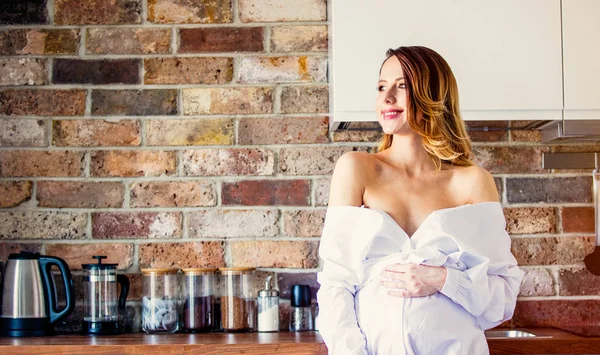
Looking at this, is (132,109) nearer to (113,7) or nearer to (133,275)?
(113,7)

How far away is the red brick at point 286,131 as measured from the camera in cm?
264

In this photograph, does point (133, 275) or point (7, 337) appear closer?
point (7, 337)

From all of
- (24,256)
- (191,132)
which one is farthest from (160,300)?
(191,132)

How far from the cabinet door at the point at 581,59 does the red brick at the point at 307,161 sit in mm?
741

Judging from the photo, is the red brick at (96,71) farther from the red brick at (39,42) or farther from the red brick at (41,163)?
the red brick at (41,163)

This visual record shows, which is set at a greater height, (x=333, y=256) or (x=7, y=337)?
(x=333, y=256)

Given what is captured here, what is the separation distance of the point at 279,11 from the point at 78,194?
93 centimetres

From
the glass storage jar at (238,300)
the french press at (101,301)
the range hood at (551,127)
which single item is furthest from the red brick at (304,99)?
the french press at (101,301)

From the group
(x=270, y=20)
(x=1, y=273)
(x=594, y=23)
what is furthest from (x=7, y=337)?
(x=594, y=23)

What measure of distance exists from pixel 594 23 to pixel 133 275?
1.68m

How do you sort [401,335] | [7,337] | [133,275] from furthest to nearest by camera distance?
[133,275], [7,337], [401,335]

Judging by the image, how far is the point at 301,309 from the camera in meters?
2.49

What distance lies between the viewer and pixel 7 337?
7.67ft

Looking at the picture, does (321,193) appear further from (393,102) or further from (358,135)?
(393,102)
